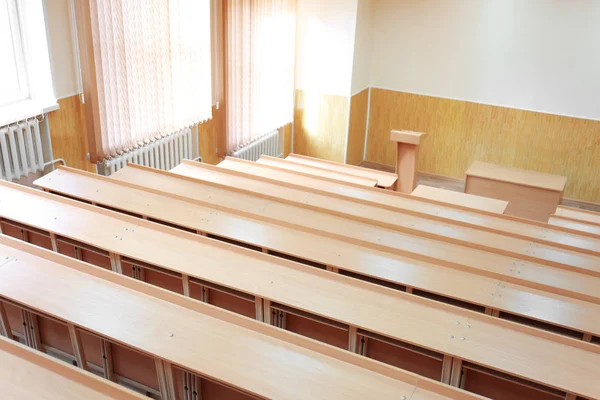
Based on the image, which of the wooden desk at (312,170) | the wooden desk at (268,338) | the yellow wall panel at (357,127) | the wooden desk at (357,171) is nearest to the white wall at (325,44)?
the yellow wall panel at (357,127)

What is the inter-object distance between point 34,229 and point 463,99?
5.44m

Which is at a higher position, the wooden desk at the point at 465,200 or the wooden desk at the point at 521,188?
the wooden desk at the point at 465,200

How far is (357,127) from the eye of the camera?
24.8ft

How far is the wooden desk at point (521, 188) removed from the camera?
6219mm

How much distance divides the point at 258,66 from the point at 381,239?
147 inches

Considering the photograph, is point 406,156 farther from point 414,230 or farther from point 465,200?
point 414,230

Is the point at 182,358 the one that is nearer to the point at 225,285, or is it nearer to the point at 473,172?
the point at 225,285

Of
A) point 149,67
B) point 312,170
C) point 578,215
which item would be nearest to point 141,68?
point 149,67

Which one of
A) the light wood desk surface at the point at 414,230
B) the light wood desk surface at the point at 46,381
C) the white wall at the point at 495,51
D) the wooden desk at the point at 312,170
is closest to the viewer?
the light wood desk surface at the point at 46,381

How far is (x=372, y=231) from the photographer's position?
3365 mm

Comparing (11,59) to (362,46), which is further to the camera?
(362,46)

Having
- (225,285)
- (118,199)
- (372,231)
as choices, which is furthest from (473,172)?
(225,285)

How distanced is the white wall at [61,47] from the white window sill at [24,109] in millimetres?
113

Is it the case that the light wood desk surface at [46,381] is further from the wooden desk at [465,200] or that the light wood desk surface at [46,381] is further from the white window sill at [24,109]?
the wooden desk at [465,200]
